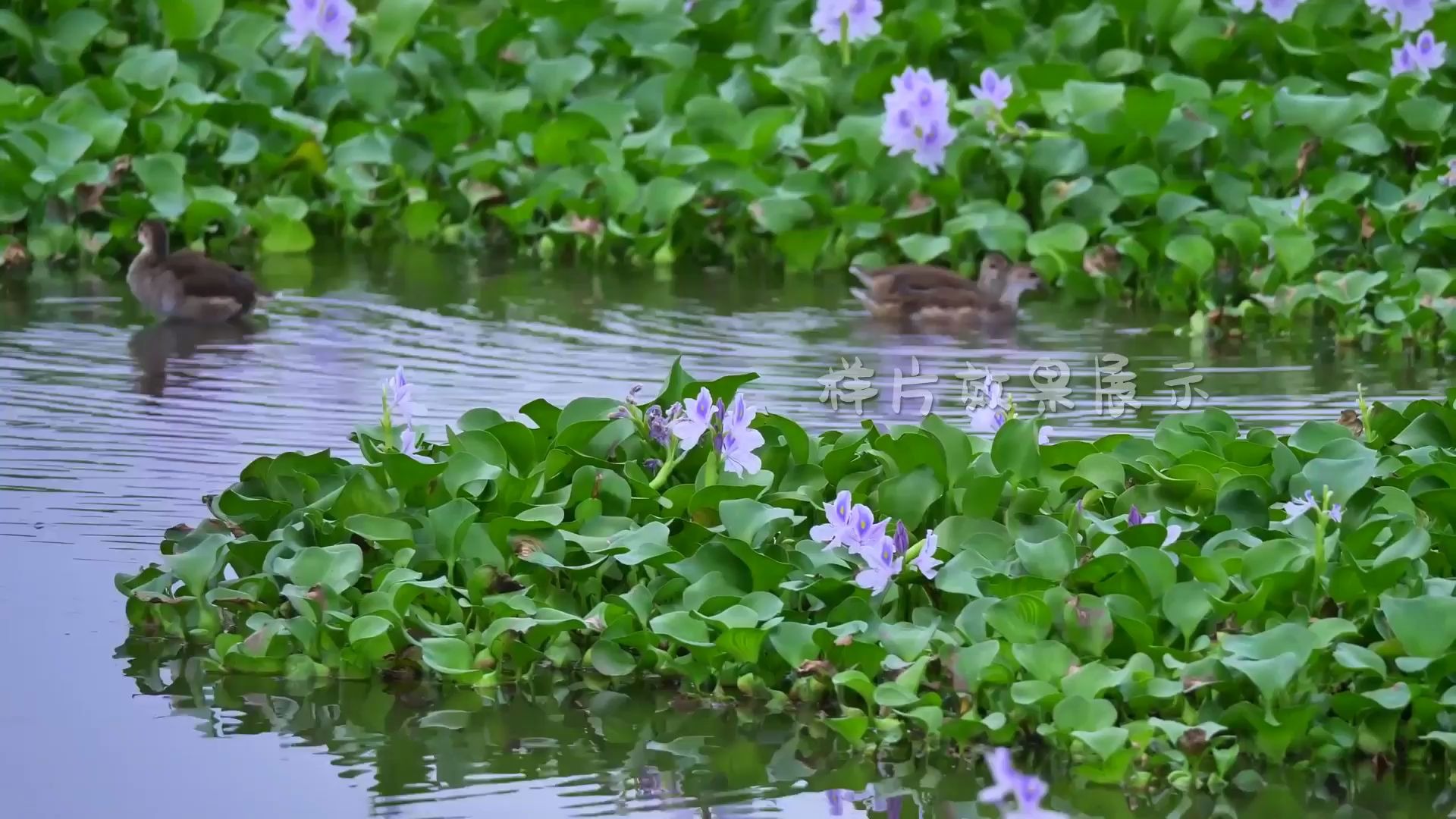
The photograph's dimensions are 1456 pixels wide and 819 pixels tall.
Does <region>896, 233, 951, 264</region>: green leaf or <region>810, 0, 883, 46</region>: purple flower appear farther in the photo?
<region>810, 0, 883, 46</region>: purple flower

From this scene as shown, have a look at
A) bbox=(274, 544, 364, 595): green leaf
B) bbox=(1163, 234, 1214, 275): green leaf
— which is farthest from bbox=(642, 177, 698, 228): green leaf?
bbox=(274, 544, 364, 595): green leaf

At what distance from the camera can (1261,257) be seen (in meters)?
7.32

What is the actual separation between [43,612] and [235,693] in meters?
0.58

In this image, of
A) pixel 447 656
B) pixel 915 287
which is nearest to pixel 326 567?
pixel 447 656

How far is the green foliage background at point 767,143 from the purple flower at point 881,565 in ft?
10.9

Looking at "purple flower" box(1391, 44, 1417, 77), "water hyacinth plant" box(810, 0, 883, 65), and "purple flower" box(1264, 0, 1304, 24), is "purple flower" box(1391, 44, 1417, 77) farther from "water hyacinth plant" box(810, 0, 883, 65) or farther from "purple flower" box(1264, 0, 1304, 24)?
"water hyacinth plant" box(810, 0, 883, 65)

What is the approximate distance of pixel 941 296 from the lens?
7.18 metres

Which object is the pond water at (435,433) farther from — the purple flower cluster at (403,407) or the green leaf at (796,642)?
the purple flower cluster at (403,407)

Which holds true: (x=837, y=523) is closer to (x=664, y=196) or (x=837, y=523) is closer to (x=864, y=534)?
(x=864, y=534)

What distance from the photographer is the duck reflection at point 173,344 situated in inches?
247

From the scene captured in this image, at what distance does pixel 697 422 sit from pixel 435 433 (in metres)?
1.37

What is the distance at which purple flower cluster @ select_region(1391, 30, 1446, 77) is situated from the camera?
8.24 meters

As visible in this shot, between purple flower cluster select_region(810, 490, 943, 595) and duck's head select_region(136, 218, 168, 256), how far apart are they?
3707 millimetres

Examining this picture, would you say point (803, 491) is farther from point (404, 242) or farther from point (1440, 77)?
point (1440, 77)
